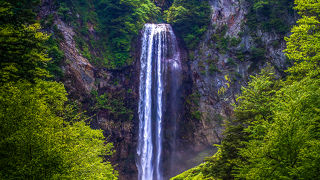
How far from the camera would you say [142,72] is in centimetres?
2734

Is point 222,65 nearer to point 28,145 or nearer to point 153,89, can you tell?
point 153,89

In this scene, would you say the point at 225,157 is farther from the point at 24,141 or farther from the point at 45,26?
the point at 45,26

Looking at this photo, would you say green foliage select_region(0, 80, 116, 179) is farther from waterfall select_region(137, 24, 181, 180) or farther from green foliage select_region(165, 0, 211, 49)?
green foliage select_region(165, 0, 211, 49)

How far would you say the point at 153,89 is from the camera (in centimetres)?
2677

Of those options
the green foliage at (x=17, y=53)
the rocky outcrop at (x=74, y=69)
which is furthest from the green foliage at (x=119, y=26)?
the green foliage at (x=17, y=53)

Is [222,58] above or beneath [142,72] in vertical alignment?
above

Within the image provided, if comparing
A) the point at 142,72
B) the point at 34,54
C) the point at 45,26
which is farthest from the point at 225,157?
the point at 45,26

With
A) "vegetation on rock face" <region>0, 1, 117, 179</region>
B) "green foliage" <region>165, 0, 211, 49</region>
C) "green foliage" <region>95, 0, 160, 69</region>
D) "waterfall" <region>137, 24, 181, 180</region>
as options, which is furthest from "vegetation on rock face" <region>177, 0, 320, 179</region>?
"green foliage" <region>95, 0, 160, 69</region>

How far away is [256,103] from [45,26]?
70.8 feet

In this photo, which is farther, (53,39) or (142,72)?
(142,72)

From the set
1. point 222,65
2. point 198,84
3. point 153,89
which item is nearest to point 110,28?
point 153,89

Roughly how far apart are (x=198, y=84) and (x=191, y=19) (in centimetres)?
971

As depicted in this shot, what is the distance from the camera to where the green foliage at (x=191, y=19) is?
2845 centimetres

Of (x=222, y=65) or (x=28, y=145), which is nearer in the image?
(x=28, y=145)
